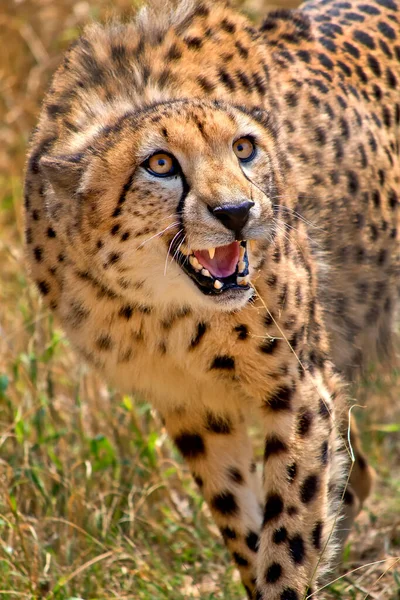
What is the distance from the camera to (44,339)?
13.7ft

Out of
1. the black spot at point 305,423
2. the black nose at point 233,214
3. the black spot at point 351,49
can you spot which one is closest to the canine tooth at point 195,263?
the black nose at point 233,214

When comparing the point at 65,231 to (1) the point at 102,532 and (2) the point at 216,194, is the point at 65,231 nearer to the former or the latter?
(2) the point at 216,194

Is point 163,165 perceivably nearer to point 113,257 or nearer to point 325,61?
point 113,257

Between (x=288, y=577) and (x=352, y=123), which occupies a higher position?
(x=352, y=123)

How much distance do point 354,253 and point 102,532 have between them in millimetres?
1255

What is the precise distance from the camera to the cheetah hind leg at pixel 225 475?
3.12 meters

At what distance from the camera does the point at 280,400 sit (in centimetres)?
283

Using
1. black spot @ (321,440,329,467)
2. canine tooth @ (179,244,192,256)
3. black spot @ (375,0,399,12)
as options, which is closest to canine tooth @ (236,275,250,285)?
canine tooth @ (179,244,192,256)

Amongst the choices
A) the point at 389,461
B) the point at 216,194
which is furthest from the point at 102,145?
the point at 389,461

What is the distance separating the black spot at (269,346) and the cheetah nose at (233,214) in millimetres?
467

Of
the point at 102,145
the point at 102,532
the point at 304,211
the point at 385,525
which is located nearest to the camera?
the point at 102,145

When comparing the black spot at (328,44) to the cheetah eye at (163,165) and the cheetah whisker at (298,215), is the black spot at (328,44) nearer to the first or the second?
the cheetah whisker at (298,215)

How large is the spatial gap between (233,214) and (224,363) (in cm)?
59

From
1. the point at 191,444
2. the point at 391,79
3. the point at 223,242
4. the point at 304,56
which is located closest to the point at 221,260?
the point at 223,242
